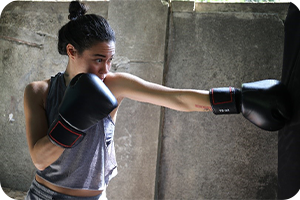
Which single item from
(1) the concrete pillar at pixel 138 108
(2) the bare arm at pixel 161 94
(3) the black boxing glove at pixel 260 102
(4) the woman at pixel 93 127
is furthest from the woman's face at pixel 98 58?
(1) the concrete pillar at pixel 138 108

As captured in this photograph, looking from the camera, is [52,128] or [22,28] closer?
[52,128]

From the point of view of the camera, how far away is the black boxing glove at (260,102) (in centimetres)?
120

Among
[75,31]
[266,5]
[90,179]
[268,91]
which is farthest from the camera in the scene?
[266,5]

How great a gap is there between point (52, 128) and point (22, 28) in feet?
6.79

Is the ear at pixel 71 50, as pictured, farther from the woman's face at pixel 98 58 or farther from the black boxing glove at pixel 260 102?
the black boxing glove at pixel 260 102

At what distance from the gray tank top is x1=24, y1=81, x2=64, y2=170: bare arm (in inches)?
2.1

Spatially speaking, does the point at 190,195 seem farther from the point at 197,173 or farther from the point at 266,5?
the point at 266,5

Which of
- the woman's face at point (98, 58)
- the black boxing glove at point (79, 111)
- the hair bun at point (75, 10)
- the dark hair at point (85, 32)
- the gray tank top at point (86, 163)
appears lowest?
the gray tank top at point (86, 163)

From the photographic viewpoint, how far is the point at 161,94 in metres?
1.50

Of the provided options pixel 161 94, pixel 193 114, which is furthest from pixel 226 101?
pixel 193 114

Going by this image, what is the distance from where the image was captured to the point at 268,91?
4.09ft

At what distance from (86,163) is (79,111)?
0.85 ft

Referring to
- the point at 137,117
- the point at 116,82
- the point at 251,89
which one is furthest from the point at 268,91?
the point at 137,117

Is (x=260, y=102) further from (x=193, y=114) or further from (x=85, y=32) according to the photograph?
(x=193, y=114)
